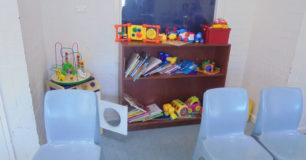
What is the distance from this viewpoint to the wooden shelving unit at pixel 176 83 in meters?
2.54

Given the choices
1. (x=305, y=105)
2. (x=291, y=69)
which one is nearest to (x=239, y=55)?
(x=291, y=69)

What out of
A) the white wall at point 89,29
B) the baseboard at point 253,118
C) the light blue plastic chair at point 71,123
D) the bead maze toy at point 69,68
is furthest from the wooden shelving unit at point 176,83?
the light blue plastic chair at point 71,123

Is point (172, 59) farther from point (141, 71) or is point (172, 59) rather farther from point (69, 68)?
point (69, 68)

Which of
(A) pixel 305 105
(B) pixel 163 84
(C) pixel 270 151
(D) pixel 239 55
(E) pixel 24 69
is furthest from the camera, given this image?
(D) pixel 239 55

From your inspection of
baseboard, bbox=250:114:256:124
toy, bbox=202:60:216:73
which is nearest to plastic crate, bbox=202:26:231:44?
toy, bbox=202:60:216:73

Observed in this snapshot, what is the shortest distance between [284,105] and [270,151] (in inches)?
15.2

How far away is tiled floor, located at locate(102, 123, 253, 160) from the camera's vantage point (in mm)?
2139

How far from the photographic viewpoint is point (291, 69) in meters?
2.32

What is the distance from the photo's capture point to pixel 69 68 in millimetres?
2240

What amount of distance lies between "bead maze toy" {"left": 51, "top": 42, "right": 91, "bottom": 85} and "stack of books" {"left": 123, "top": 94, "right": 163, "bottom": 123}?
52 centimetres

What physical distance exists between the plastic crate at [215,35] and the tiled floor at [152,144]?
102 cm

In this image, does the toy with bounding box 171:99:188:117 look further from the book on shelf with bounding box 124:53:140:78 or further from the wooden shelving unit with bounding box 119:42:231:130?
the book on shelf with bounding box 124:53:140:78

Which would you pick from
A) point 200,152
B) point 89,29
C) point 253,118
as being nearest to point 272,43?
point 253,118

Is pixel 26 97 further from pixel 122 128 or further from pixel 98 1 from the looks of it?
pixel 98 1
